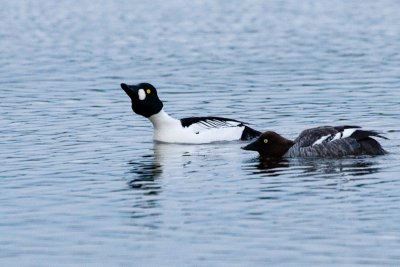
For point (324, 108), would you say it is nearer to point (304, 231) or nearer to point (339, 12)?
point (304, 231)

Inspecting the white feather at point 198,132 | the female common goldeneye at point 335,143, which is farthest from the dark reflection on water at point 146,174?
the female common goldeneye at point 335,143

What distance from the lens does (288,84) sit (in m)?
35.7

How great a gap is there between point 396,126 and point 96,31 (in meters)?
32.1

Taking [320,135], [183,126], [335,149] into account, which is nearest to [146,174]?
[320,135]

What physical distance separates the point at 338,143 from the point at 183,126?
177 inches

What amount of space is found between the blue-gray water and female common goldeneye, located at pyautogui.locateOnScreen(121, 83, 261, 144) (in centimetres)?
35

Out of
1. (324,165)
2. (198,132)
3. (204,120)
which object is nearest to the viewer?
(324,165)

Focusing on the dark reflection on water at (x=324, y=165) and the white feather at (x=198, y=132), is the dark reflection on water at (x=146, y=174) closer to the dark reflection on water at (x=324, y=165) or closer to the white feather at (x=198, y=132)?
the dark reflection on water at (x=324, y=165)

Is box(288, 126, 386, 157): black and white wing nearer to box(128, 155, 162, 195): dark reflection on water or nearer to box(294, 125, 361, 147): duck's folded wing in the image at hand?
box(294, 125, 361, 147): duck's folded wing

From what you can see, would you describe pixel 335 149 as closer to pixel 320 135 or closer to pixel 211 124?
pixel 320 135

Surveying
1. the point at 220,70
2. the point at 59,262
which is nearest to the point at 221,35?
the point at 220,70

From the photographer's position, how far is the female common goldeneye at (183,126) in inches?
1043

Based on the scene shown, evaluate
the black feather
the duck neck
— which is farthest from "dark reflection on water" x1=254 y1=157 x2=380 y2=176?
the duck neck

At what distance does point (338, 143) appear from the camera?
23.3 m
